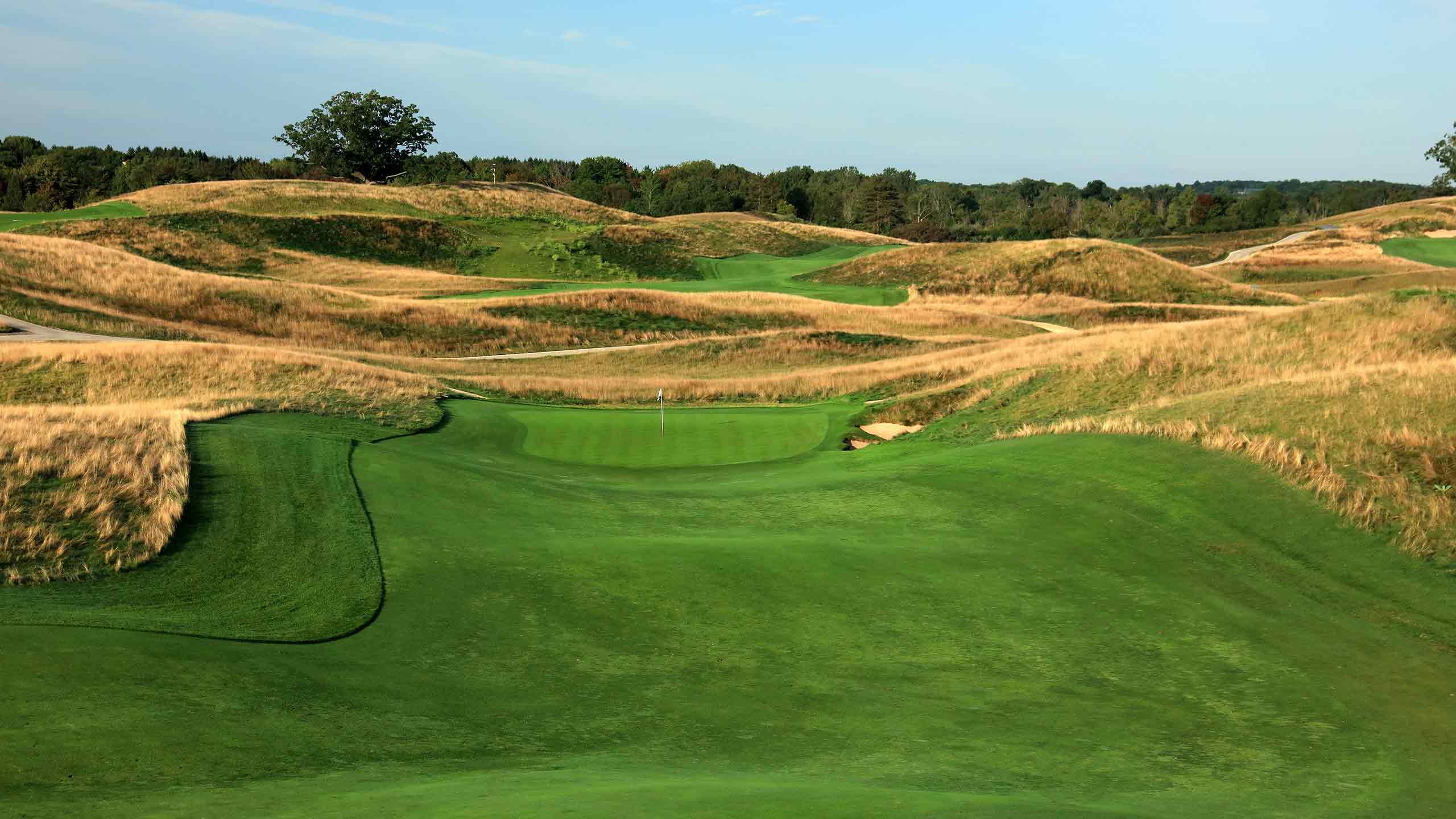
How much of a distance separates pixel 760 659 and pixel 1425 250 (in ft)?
294

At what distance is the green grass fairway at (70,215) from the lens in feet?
206

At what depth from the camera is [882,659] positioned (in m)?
8.64

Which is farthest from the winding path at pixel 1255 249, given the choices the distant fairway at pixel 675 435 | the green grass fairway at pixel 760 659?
the green grass fairway at pixel 760 659

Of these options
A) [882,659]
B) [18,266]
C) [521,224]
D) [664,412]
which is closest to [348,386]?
[664,412]

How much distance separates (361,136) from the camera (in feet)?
295

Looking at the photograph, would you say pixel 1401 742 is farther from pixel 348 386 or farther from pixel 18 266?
pixel 18 266

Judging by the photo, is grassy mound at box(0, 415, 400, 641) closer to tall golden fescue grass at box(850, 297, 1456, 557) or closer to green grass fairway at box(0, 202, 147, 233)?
tall golden fescue grass at box(850, 297, 1456, 557)

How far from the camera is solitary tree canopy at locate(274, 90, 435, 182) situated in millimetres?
88312

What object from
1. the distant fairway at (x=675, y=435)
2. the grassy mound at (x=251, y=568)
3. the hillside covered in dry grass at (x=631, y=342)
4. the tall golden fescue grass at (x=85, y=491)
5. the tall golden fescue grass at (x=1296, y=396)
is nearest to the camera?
the grassy mound at (x=251, y=568)

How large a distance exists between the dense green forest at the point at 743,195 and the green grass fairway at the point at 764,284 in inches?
1656

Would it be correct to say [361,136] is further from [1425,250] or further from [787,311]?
[1425,250]

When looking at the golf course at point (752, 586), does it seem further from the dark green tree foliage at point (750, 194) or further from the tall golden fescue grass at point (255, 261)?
the dark green tree foliage at point (750, 194)

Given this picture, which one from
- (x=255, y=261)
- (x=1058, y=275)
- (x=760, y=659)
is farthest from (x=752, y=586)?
(x=255, y=261)

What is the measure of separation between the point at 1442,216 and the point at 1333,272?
24.7 meters
